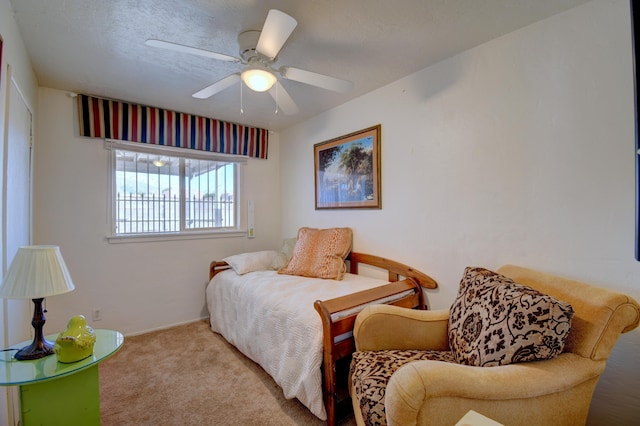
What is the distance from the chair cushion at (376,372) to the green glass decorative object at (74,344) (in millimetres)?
1263

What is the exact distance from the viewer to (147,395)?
6.34ft

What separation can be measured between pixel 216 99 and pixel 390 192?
75.2 inches

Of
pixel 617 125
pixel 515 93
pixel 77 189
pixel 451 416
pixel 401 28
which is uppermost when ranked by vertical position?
pixel 401 28

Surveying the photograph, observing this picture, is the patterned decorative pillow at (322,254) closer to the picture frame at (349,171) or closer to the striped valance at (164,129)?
the picture frame at (349,171)

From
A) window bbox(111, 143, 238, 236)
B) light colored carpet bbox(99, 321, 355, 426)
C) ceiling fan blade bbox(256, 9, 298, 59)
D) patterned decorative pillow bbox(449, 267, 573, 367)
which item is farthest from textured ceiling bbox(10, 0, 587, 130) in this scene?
light colored carpet bbox(99, 321, 355, 426)

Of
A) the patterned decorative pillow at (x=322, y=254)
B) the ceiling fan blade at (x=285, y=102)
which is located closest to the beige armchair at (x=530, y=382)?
the patterned decorative pillow at (x=322, y=254)

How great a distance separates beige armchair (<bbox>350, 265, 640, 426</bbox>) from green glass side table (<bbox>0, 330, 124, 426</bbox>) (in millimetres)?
1239

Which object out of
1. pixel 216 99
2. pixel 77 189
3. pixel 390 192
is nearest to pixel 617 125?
pixel 390 192

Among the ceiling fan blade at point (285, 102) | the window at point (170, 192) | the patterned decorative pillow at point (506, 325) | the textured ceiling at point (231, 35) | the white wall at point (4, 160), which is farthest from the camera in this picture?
the window at point (170, 192)

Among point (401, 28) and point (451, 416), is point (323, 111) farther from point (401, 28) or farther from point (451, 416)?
point (451, 416)

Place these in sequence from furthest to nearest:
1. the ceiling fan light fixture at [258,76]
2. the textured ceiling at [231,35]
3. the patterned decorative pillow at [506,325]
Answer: the ceiling fan light fixture at [258,76] < the textured ceiling at [231,35] < the patterned decorative pillow at [506,325]

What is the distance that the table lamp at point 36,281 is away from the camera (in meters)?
1.18

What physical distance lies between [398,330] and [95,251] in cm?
285

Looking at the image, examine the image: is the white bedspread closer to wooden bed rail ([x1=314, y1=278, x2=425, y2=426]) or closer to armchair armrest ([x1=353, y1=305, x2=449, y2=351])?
wooden bed rail ([x1=314, y1=278, x2=425, y2=426])
